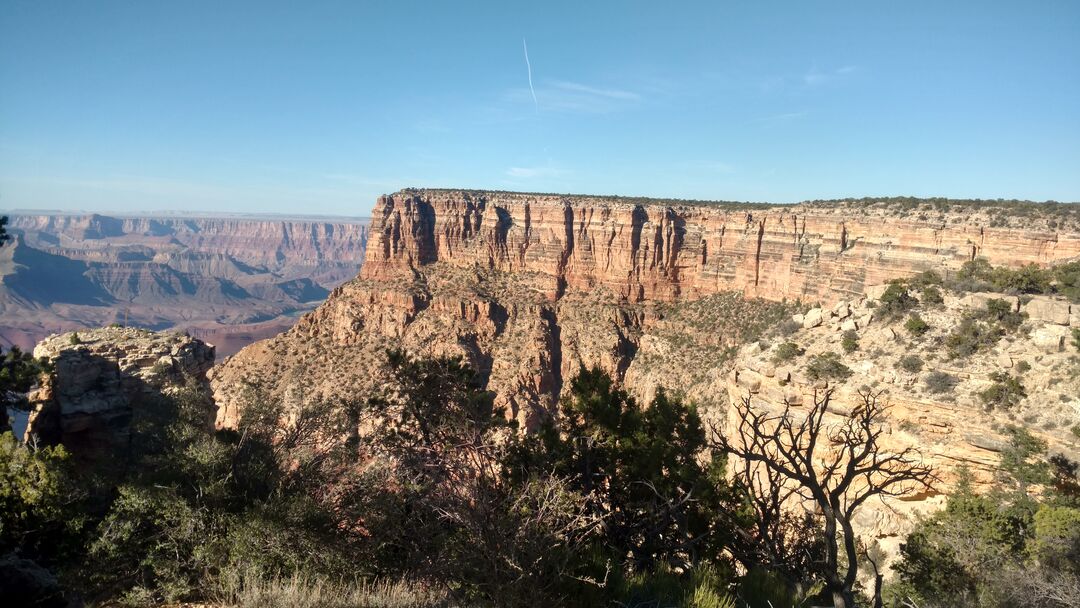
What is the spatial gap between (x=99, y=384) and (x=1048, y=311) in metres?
30.5

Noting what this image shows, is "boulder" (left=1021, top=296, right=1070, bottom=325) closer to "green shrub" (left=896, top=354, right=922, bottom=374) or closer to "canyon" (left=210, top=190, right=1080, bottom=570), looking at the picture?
"canyon" (left=210, top=190, right=1080, bottom=570)

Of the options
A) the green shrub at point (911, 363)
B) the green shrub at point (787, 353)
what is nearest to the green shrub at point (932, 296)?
the green shrub at point (911, 363)

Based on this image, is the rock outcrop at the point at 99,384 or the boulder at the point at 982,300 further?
the boulder at the point at 982,300

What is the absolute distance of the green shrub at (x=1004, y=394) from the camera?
1527 cm

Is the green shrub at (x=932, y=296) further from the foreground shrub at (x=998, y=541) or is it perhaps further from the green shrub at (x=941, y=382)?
the foreground shrub at (x=998, y=541)

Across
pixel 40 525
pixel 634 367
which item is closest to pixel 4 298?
pixel 634 367

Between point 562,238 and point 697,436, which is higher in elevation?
point 562,238

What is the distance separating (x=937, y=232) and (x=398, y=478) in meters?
40.9

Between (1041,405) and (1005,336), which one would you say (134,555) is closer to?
(1041,405)

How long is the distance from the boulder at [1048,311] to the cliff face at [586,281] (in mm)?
19424

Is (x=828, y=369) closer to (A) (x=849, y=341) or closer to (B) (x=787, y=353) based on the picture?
(B) (x=787, y=353)

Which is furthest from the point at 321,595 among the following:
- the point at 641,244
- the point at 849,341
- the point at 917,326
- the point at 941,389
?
the point at 641,244

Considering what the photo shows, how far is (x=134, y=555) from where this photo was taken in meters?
9.53

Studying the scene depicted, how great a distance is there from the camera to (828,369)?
1845cm
